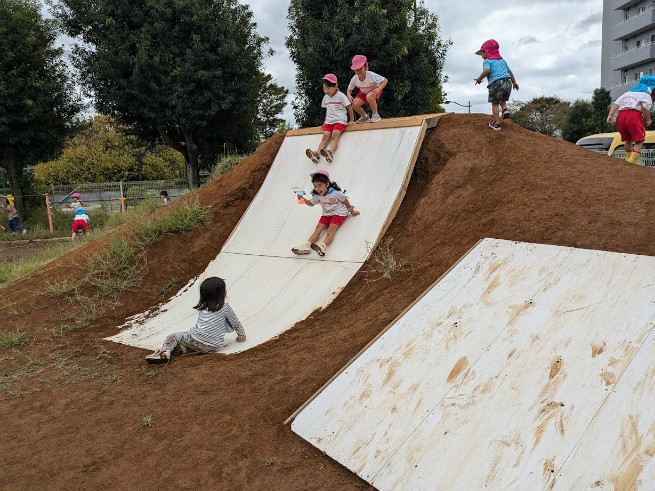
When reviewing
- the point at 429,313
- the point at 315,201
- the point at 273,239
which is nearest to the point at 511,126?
the point at 315,201

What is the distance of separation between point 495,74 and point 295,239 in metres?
3.49

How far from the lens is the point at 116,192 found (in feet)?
57.7

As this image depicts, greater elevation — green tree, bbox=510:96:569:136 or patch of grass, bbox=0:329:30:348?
green tree, bbox=510:96:569:136

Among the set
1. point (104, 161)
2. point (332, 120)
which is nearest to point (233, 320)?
point (332, 120)

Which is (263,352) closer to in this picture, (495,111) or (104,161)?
(495,111)

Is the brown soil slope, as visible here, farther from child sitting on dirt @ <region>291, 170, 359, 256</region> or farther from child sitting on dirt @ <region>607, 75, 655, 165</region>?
child sitting on dirt @ <region>607, 75, 655, 165</region>

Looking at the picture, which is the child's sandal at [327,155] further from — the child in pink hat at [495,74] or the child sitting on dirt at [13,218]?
the child sitting on dirt at [13,218]

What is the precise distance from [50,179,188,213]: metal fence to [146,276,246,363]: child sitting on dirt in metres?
13.4

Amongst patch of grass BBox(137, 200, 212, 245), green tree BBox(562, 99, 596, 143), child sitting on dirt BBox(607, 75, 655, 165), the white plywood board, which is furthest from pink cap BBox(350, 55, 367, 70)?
green tree BBox(562, 99, 596, 143)

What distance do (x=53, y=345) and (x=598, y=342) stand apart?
5074 millimetres

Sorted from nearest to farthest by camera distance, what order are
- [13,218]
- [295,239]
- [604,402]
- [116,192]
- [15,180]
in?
[604,402]
[295,239]
[13,218]
[15,180]
[116,192]

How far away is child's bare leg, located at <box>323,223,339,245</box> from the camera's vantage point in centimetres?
626

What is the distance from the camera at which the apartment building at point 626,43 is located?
30172mm

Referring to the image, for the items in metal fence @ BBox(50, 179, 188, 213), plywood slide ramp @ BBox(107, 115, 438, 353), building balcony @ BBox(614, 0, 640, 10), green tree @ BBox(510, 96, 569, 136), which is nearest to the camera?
plywood slide ramp @ BBox(107, 115, 438, 353)
